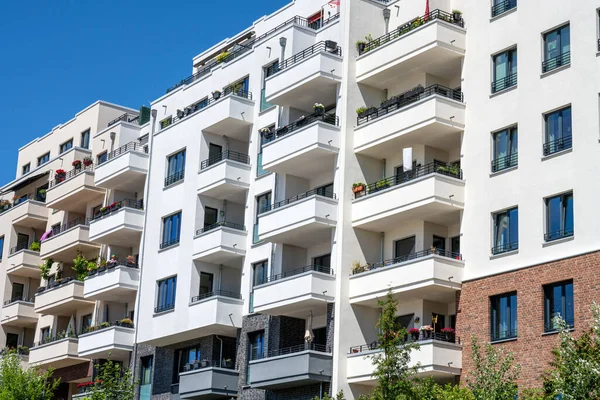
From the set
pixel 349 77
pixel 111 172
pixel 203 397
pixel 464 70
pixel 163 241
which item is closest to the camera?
pixel 464 70

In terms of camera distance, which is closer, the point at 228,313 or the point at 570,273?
the point at 570,273

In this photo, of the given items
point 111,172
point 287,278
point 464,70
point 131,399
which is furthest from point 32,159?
point 464,70

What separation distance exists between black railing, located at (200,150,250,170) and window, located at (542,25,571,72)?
19.0 m

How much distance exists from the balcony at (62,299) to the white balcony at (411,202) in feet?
84.0

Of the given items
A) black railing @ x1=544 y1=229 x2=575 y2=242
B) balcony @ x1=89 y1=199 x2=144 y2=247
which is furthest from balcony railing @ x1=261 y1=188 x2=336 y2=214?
black railing @ x1=544 y1=229 x2=575 y2=242

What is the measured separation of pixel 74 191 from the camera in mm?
73562

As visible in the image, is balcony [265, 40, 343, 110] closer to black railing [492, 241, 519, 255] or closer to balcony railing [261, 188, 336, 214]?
balcony railing [261, 188, 336, 214]

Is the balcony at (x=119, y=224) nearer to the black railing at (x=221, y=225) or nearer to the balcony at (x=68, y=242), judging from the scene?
the balcony at (x=68, y=242)

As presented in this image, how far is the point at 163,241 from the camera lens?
6306 centimetres

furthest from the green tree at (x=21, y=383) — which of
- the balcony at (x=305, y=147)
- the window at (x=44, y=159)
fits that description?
the balcony at (x=305, y=147)

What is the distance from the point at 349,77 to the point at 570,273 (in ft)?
51.4

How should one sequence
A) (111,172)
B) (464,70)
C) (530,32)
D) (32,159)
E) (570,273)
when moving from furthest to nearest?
(32,159)
(111,172)
(464,70)
(530,32)
(570,273)

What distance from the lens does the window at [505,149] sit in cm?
4638

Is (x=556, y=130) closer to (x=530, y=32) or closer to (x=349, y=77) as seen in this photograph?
(x=530, y=32)
